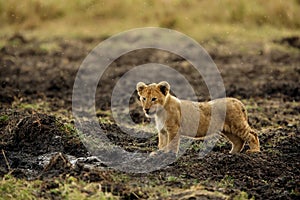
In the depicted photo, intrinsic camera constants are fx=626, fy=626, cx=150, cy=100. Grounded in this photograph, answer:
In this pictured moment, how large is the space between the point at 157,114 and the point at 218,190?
2217mm

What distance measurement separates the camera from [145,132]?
40.0 ft

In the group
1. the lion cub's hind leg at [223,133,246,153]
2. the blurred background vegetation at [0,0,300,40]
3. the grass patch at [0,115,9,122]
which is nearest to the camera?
the lion cub's hind leg at [223,133,246,153]

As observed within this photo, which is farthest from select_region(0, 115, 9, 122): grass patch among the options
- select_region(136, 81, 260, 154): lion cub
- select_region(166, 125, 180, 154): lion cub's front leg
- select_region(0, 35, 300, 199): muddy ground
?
select_region(166, 125, 180, 154): lion cub's front leg

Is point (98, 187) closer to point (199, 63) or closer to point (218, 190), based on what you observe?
point (218, 190)

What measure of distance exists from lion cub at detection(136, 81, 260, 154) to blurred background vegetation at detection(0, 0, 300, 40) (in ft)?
41.6

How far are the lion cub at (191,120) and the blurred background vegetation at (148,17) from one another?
12.7 metres

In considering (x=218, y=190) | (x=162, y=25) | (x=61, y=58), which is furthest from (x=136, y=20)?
(x=218, y=190)

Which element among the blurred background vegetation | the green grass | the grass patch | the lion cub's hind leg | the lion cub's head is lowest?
the green grass

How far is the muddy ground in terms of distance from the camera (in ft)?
28.6

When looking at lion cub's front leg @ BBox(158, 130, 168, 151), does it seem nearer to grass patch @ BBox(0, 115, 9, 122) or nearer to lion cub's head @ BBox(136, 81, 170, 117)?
lion cub's head @ BBox(136, 81, 170, 117)

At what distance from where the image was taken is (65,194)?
7.90 meters

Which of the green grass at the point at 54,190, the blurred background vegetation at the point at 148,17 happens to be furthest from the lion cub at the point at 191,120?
the blurred background vegetation at the point at 148,17

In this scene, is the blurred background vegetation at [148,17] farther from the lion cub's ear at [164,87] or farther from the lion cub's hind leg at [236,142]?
the lion cub's ear at [164,87]

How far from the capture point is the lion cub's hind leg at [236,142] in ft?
35.2
